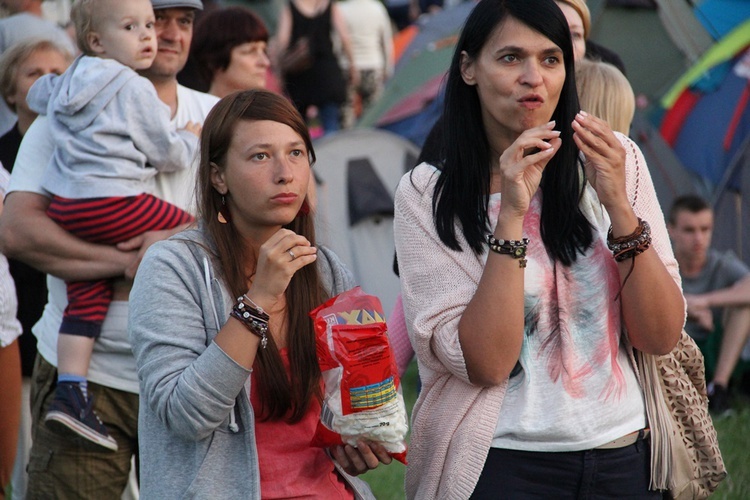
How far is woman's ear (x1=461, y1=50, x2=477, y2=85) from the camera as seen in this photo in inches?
100

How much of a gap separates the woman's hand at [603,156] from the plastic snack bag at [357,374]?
592 mm

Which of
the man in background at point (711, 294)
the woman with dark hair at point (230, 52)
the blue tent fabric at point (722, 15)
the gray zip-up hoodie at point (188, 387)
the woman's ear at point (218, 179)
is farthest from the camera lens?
the blue tent fabric at point (722, 15)

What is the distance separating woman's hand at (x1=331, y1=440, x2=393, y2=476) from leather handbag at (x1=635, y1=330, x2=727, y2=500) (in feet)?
2.12

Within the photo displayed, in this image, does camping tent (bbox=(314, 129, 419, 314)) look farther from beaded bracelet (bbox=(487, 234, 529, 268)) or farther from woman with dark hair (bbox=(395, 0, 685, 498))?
beaded bracelet (bbox=(487, 234, 529, 268))

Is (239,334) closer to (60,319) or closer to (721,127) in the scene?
(60,319)

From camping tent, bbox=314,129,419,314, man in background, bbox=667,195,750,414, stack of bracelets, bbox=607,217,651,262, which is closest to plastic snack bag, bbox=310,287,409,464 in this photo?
stack of bracelets, bbox=607,217,651,262

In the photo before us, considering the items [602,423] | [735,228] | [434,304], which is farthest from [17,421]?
[735,228]

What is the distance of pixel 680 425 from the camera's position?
2.56 m

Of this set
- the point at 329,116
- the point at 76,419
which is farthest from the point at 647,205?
the point at 329,116

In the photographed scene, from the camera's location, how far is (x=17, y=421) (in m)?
3.84

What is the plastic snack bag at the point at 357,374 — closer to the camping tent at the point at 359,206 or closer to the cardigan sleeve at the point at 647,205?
the cardigan sleeve at the point at 647,205

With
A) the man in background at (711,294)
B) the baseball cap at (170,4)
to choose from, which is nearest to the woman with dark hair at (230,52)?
the baseball cap at (170,4)

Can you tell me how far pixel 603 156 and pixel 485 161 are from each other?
310 mm

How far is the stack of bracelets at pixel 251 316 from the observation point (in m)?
2.26
